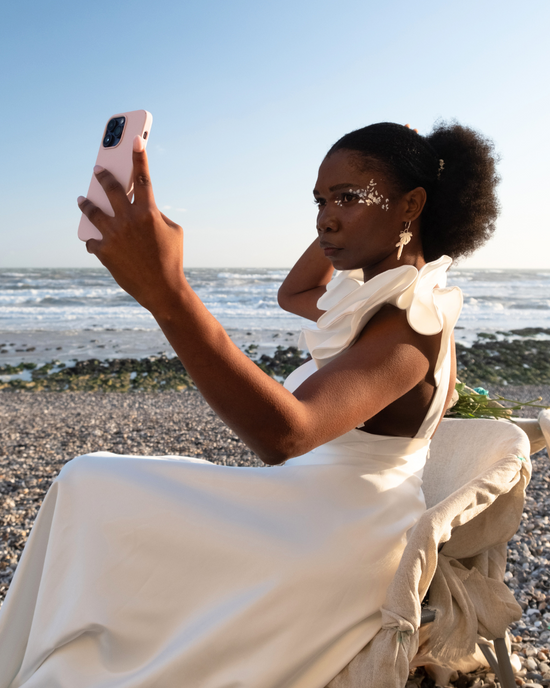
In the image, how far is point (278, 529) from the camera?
150 cm

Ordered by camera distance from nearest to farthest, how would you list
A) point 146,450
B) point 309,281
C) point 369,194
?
point 369,194 → point 309,281 → point 146,450

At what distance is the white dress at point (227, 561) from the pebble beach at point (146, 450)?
221 mm

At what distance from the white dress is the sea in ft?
42.5

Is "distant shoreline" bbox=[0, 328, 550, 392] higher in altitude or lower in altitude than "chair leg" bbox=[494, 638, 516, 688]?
lower

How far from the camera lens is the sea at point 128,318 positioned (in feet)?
50.4

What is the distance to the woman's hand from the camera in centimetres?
95

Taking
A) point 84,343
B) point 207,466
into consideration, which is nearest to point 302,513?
point 207,466

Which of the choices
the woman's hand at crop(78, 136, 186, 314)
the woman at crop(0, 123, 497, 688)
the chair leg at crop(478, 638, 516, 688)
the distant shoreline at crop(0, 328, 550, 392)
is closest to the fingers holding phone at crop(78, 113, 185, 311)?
the woman's hand at crop(78, 136, 186, 314)

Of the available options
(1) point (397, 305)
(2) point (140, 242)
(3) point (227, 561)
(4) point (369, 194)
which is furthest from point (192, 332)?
(4) point (369, 194)

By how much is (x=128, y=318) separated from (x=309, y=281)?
1913 cm

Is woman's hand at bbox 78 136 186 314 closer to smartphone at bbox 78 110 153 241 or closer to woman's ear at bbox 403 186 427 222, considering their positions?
smartphone at bbox 78 110 153 241

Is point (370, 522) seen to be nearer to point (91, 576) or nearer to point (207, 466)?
point (207, 466)

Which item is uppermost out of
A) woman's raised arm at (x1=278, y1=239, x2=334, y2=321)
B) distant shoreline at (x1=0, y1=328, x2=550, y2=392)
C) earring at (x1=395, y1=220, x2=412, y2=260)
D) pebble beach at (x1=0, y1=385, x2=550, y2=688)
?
earring at (x1=395, y1=220, x2=412, y2=260)

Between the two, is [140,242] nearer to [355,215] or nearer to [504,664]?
[355,215]
